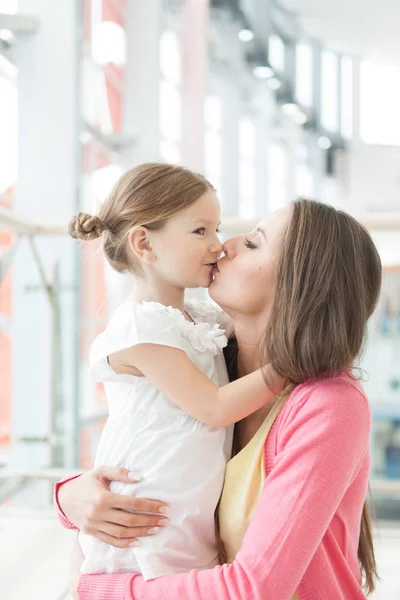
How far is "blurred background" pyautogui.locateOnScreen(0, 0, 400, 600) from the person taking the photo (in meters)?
2.14

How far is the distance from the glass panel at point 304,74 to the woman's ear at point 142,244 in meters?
6.36

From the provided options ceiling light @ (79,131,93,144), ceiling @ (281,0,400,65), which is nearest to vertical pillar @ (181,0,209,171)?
ceiling light @ (79,131,93,144)

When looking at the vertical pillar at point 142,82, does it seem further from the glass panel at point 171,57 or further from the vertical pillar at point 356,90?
the vertical pillar at point 356,90

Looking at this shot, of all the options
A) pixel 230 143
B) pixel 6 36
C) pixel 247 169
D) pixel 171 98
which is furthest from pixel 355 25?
pixel 6 36

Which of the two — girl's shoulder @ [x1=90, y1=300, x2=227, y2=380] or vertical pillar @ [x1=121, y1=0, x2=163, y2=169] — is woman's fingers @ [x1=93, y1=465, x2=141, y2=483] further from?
vertical pillar @ [x1=121, y1=0, x2=163, y2=169]

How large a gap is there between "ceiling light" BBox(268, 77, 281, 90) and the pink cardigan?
6253mm

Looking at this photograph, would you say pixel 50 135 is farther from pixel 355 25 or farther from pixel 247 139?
pixel 355 25

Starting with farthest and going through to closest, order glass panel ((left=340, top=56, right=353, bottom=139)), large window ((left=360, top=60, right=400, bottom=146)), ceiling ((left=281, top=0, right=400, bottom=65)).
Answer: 1. glass panel ((left=340, top=56, right=353, bottom=139))
2. large window ((left=360, top=60, right=400, bottom=146))
3. ceiling ((left=281, top=0, right=400, bottom=65))

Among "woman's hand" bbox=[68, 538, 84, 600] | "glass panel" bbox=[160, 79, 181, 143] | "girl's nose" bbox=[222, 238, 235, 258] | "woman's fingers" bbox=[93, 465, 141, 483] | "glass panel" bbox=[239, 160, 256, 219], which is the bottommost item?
"woman's hand" bbox=[68, 538, 84, 600]

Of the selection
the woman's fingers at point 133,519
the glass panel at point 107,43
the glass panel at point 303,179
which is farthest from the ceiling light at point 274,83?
the woman's fingers at point 133,519

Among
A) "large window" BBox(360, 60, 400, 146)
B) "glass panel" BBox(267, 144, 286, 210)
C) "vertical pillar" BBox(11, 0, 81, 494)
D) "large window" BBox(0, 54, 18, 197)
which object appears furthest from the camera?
"glass panel" BBox(267, 144, 286, 210)

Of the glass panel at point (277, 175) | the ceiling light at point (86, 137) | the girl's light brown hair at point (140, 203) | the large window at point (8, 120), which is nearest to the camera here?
the girl's light brown hair at point (140, 203)

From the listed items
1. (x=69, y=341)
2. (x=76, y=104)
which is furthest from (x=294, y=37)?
(x=69, y=341)

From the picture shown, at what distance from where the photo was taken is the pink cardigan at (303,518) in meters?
0.89
